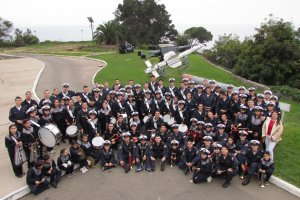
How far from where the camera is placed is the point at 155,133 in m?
11.7

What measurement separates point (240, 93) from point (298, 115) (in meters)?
6.91

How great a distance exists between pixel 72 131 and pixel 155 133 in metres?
2.99

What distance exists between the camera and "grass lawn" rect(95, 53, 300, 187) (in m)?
10.2

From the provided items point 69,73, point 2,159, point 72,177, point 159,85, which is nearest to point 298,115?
point 159,85

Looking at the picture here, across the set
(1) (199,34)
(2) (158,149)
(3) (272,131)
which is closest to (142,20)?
(1) (199,34)

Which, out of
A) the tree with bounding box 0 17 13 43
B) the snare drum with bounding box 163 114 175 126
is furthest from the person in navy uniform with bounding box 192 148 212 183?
the tree with bounding box 0 17 13 43

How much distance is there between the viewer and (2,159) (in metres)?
11.3

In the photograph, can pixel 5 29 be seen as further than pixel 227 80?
Yes

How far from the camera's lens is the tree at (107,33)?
50.0m

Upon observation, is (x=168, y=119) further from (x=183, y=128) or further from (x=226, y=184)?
(x=226, y=184)

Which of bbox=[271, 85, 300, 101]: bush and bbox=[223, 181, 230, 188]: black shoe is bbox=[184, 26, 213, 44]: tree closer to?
bbox=[271, 85, 300, 101]: bush

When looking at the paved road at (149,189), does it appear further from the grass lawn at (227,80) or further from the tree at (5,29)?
the tree at (5,29)

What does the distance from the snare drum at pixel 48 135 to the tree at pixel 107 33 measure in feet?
133

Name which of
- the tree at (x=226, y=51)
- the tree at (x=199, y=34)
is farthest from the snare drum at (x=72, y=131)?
the tree at (x=199, y=34)
